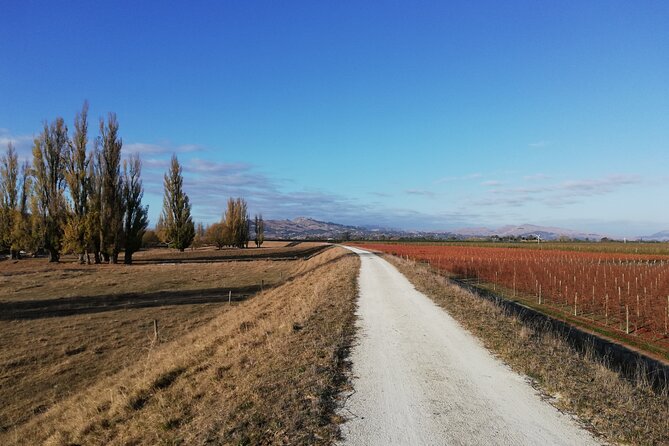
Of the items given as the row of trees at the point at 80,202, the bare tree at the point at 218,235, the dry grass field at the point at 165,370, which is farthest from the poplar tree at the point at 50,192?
the bare tree at the point at 218,235

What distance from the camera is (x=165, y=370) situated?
883cm

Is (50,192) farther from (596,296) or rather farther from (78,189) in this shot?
(596,296)

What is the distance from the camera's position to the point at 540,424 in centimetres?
480

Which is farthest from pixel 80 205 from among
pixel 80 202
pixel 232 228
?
pixel 232 228

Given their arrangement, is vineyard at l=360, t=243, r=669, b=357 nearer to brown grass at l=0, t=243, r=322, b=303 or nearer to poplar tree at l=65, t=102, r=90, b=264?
brown grass at l=0, t=243, r=322, b=303

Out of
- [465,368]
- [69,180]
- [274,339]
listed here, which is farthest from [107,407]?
[69,180]

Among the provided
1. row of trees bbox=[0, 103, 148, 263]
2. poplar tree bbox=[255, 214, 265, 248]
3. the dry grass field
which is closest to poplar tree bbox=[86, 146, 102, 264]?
row of trees bbox=[0, 103, 148, 263]

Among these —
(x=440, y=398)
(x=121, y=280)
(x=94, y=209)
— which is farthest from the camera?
(x=94, y=209)

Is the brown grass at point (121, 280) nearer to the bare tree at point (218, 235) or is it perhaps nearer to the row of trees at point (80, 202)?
the row of trees at point (80, 202)

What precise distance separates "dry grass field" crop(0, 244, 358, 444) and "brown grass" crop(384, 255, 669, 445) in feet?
10.5

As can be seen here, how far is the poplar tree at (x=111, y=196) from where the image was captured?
A: 42.4 meters

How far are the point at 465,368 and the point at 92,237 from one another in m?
44.7

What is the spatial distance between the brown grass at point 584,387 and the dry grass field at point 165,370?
3202 mm

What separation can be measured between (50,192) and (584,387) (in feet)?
170
